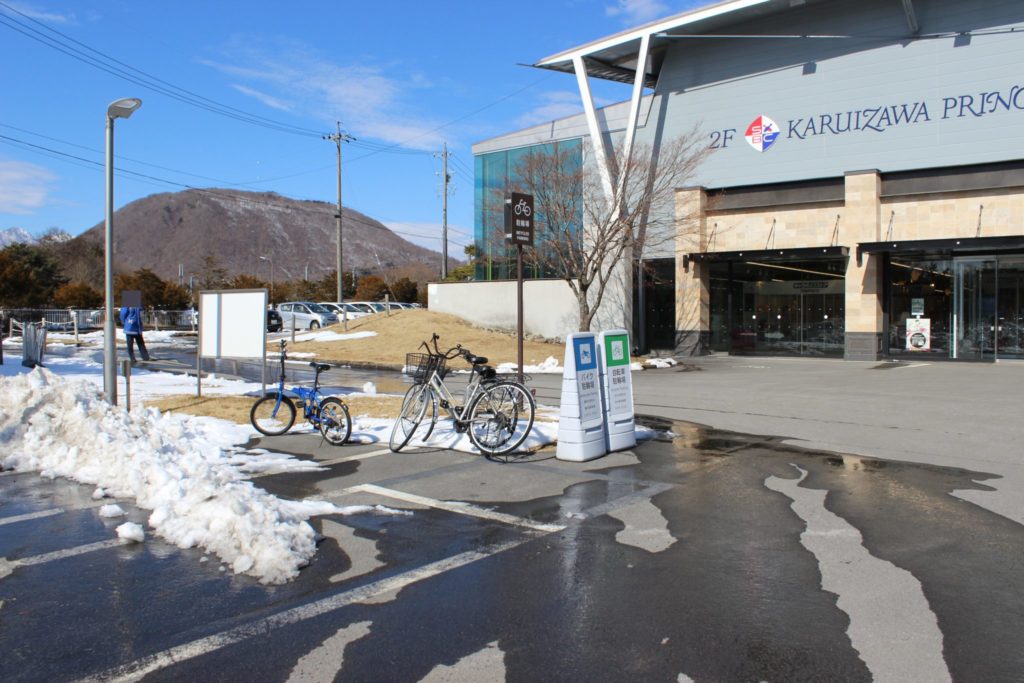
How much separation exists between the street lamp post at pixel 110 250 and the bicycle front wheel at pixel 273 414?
280 cm

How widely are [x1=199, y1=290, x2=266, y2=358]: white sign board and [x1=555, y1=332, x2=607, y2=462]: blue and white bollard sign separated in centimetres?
Answer: 672

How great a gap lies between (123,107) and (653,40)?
2234 cm

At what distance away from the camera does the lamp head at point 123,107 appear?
40.1 ft

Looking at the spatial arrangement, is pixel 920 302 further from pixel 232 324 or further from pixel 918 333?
pixel 232 324

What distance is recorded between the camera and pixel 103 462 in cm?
800

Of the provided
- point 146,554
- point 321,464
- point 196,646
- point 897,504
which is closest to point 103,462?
point 321,464

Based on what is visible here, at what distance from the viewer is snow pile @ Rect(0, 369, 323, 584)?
5.53 meters

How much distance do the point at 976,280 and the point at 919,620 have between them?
25.1 metres

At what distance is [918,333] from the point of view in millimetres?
26609

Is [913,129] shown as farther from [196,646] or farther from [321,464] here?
[196,646]

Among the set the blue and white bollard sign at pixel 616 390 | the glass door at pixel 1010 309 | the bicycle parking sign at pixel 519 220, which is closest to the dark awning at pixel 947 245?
the glass door at pixel 1010 309

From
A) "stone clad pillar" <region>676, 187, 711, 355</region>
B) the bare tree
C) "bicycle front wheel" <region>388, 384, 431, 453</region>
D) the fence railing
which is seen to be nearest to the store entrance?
"stone clad pillar" <region>676, 187, 711, 355</region>

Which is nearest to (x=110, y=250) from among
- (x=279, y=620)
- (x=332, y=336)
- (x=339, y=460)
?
(x=339, y=460)

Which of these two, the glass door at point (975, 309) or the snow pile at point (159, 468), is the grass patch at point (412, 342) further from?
the snow pile at point (159, 468)
